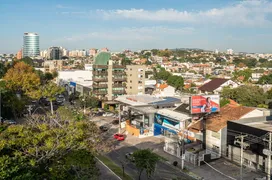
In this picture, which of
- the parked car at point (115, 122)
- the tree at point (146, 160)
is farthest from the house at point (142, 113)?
the tree at point (146, 160)

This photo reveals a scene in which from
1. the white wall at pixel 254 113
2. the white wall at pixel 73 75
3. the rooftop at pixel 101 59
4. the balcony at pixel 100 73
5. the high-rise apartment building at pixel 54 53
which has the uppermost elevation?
the high-rise apartment building at pixel 54 53

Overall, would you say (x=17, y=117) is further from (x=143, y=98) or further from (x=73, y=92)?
(x=73, y=92)

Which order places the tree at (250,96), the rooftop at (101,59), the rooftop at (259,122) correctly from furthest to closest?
the rooftop at (101,59) → the tree at (250,96) → the rooftop at (259,122)

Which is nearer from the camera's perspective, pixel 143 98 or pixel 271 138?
pixel 271 138

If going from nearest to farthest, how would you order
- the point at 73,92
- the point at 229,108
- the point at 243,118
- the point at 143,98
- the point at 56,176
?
1. the point at 56,176
2. the point at 243,118
3. the point at 229,108
4. the point at 143,98
5. the point at 73,92

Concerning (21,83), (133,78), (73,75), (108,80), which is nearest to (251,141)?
(133,78)

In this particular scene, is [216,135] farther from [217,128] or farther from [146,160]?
[146,160]

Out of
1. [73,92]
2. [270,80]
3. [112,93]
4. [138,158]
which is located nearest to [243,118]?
[138,158]

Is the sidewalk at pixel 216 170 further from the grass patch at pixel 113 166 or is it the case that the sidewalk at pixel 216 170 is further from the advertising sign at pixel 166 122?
the advertising sign at pixel 166 122
